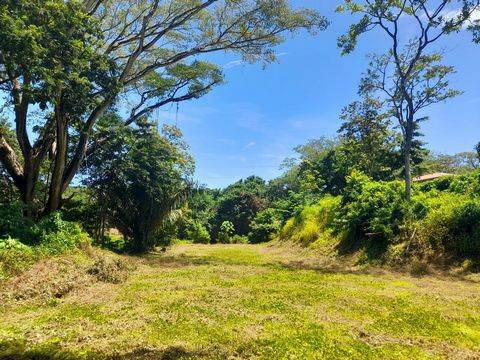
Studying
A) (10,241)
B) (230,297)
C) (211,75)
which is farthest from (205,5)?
(230,297)

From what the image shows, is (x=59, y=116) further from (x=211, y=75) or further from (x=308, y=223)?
(x=308, y=223)

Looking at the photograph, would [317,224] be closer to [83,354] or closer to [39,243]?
[39,243]

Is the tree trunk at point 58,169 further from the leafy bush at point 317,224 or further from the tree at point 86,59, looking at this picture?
the leafy bush at point 317,224

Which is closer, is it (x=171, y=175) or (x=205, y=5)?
(x=205, y=5)

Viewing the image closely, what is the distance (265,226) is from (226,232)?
5.36 metres

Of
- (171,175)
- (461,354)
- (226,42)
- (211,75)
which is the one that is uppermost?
(226,42)

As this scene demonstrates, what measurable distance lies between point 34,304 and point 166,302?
199cm

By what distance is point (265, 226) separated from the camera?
30547mm

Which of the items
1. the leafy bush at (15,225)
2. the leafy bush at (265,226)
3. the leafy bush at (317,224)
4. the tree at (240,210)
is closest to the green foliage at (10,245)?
the leafy bush at (15,225)

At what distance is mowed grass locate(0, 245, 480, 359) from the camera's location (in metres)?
4.00

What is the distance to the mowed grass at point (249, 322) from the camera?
13.1ft

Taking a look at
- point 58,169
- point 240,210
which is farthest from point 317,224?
point 240,210

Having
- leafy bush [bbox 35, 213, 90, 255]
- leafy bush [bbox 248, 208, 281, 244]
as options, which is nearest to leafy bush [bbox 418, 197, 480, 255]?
leafy bush [bbox 35, 213, 90, 255]

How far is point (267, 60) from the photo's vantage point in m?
15.7
